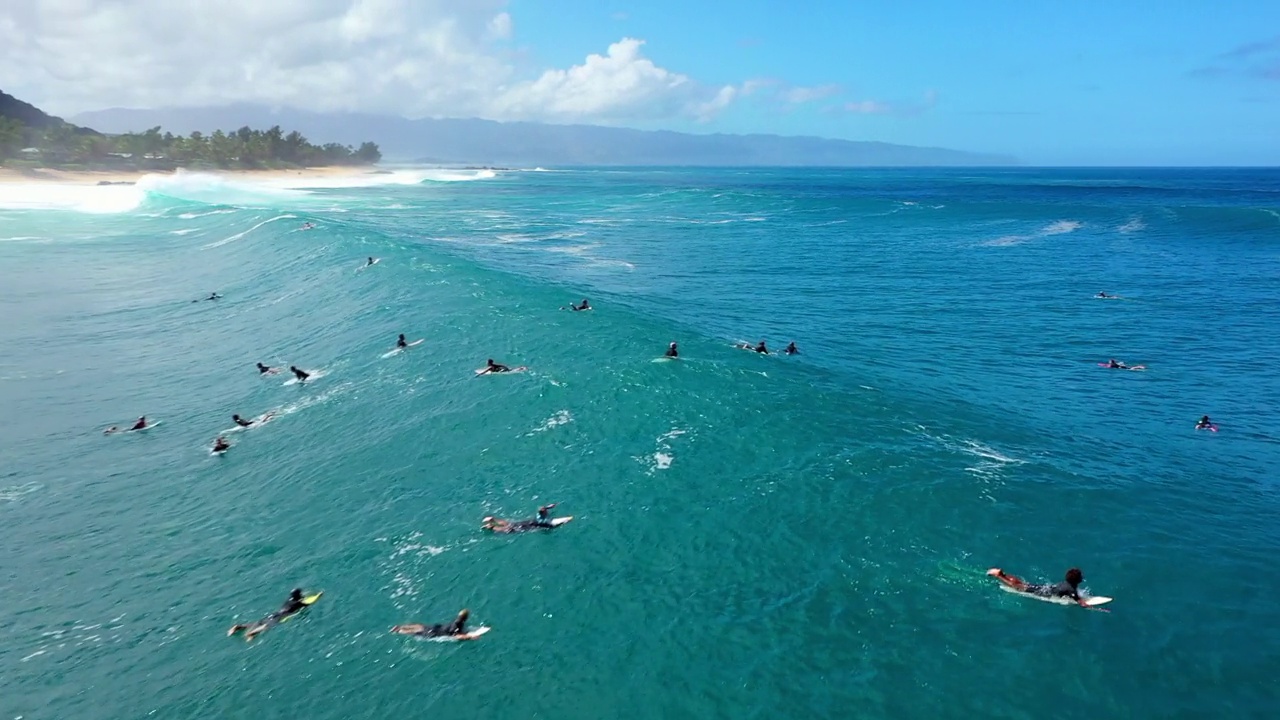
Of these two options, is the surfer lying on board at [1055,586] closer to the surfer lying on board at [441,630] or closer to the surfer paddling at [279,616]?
the surfer lying on board at [441,630]

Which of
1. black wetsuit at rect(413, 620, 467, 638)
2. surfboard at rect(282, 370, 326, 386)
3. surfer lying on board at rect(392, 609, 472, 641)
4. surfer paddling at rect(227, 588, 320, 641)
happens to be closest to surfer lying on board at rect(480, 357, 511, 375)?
surfboard at rect(282, 370, 326, 386)

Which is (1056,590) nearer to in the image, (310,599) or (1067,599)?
(1067,599)

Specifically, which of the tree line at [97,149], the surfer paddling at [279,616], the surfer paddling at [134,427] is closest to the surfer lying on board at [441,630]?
the surfer paddling at [279,616]

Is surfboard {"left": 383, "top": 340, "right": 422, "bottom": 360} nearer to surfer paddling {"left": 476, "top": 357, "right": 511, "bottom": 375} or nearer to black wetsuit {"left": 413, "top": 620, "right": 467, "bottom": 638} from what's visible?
surfer paddling {"left": 476, "top": 357, "right": 511, "bottom": 375}

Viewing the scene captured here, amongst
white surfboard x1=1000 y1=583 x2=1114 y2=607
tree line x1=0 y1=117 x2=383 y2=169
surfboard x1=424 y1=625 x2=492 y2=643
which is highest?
tree line x1=0 y1=117 x2=383 y2=169

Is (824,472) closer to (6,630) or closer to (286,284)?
(6,630)

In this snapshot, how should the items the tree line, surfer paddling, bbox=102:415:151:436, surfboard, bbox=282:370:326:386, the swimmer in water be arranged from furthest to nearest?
the tree line → surfboard, bbox=282:370:326:386 → surfer paddling, bbox=102:415:151:436 → the swimmer in water

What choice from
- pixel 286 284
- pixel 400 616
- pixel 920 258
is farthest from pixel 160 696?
pixel 920 258

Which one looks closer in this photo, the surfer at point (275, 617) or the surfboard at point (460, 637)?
the surfboard at point (460, 637)
